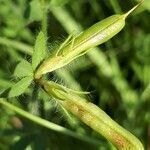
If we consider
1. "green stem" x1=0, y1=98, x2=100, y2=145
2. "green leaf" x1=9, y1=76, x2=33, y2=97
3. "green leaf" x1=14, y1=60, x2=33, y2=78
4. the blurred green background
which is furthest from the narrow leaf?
"green leaf" x1=9, y1=76, x2=33, y2=97

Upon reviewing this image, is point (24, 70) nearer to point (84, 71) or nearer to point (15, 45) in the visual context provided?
point (15, 45)

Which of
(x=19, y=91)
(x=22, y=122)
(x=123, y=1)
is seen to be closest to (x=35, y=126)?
(x=22, y=122)

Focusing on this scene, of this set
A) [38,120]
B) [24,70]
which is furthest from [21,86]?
[38,120]

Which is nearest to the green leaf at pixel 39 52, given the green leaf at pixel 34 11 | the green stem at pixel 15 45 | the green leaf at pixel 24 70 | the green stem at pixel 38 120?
the green leaf at pixel 24 70

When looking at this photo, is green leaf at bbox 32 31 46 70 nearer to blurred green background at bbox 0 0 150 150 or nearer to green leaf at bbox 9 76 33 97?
green leaf at bbox 9 76 33 97

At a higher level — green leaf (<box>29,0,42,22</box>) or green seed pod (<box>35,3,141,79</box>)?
green leaf (<box>29,0,42,22</box>)
